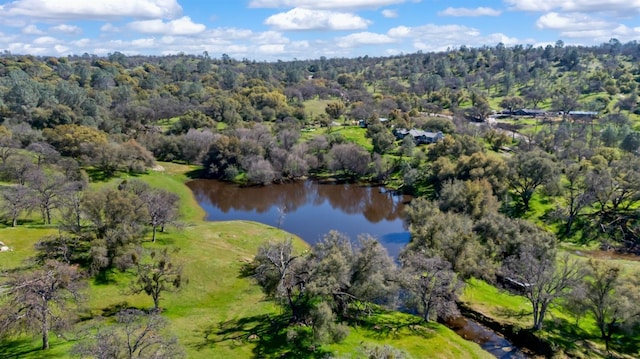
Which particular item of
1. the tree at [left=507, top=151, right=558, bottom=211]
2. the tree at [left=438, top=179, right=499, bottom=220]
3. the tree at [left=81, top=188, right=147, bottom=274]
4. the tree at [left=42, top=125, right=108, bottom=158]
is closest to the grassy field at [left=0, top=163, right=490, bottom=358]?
the tree at [left=81, top=188, right=147, bottom=274]

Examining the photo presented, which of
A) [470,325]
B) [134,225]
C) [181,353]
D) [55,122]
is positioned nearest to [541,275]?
[470,325]

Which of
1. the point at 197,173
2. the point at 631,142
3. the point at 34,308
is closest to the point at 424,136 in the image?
the point at 631,142

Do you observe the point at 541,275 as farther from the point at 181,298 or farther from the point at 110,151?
the point at 110,151

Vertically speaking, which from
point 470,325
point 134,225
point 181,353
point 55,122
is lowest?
point 470,325

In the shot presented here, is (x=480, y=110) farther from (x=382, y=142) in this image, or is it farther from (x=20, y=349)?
(x=20, y=349)

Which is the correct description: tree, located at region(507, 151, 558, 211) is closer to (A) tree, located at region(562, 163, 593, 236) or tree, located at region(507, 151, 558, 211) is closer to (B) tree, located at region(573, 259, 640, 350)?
(A) tree, located at region(562, 163, 593, 236)

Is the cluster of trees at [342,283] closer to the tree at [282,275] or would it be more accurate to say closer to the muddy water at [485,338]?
the tree at [282,275]

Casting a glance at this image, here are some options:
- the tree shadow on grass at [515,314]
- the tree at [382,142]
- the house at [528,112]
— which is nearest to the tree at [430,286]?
the tree shadow on grass at [515,314]
